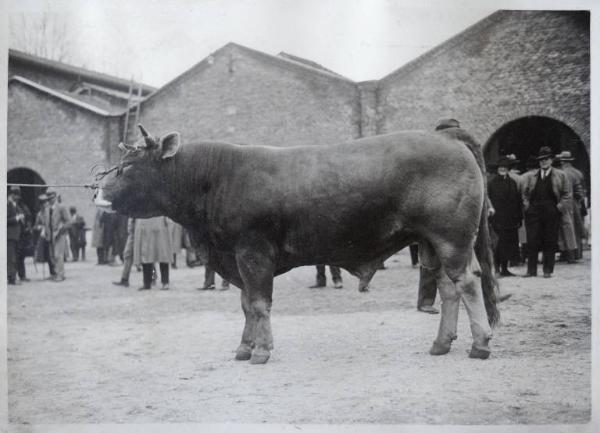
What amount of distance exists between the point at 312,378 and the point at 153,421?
1.23 meters

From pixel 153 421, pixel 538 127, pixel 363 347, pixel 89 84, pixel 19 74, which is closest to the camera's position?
pixel 153 421

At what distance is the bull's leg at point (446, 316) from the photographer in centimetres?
513

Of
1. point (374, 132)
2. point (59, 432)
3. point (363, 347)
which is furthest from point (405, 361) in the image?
point (374, 132)

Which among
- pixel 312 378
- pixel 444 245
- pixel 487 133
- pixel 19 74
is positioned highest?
pixel 19 74

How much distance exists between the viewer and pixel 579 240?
10.9 meters

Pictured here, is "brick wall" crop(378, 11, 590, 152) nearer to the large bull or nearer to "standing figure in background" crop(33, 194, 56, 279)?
the large bull

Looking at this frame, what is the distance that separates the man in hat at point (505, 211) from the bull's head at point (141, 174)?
21.0 ft

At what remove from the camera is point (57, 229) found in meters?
13.0

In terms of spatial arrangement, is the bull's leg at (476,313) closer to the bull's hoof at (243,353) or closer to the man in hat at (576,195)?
the bull's hoof at (243,353)

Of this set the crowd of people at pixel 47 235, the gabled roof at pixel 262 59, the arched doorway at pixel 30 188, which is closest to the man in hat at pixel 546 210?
the gabled roof at pixel 262 59

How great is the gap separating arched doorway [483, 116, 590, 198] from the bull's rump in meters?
9.84

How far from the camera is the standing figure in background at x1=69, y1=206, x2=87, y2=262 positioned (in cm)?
1717

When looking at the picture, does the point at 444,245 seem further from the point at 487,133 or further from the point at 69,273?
the point at 69,273

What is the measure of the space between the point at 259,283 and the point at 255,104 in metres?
13.8
